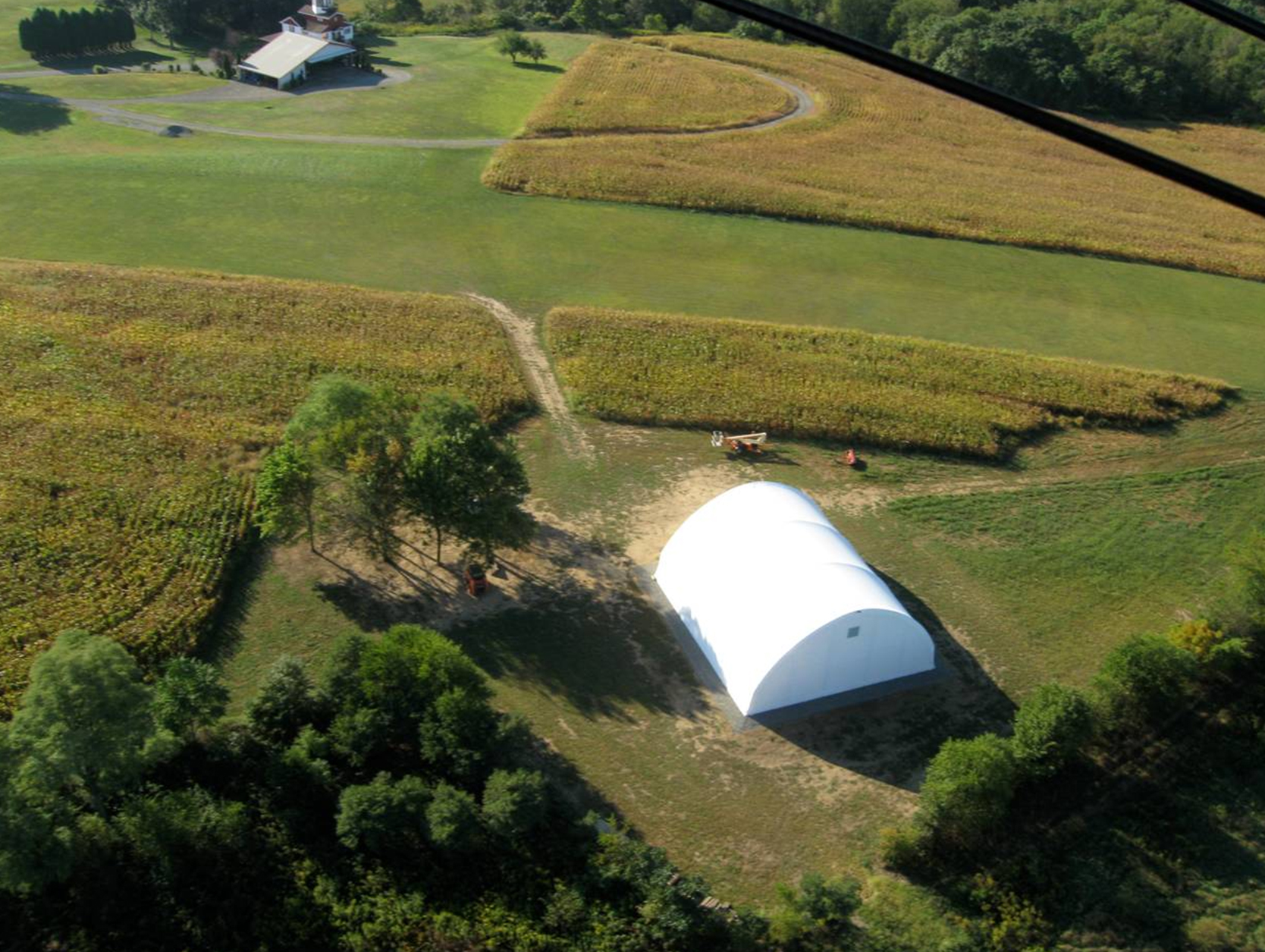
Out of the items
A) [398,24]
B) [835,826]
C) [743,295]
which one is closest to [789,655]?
[835,826]

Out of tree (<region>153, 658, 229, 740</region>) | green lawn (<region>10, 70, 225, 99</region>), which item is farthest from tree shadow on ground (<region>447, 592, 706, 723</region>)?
green lawn (<region>10, 70, 225, 99</region>)

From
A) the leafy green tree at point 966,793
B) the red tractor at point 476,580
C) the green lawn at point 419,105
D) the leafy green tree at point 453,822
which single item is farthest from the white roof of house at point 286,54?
the leafy green tree at point 966,793

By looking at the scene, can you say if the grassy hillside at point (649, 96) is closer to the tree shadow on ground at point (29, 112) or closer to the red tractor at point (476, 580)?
the tree shadow on ground at point (29, 112)

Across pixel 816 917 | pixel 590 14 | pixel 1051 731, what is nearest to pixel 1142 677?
pixel 1051 731

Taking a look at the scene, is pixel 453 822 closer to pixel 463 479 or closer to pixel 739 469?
pixel 463 479

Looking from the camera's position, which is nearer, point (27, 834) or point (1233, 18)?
point (1233, 18)

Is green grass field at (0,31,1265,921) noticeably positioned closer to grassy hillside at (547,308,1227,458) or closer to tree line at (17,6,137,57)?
grassy hillside at (547,308,1227,458)
